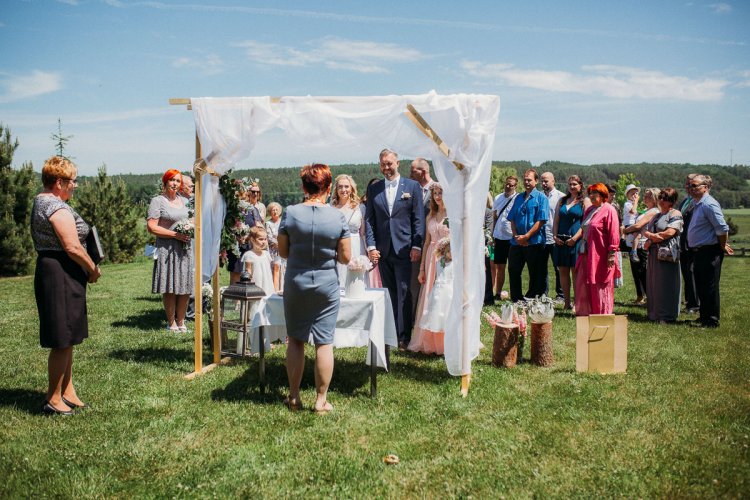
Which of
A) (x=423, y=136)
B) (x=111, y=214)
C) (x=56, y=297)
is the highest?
(x=423, y=136)

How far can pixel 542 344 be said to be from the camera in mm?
6219

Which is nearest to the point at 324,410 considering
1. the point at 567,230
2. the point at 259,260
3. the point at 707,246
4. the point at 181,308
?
the point at 259,260

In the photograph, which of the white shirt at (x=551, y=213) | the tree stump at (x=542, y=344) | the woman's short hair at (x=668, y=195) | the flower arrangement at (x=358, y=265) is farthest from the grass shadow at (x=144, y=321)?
the woman's short hair at (x=668, y=195)

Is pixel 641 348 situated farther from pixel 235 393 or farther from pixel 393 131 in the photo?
pixel 235 393

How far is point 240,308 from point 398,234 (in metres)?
2.01

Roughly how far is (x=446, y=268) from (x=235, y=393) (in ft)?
8.75

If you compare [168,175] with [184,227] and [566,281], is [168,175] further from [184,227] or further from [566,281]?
[566,281]

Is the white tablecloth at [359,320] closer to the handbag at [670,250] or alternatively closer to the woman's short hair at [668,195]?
the handbag at [670,250]

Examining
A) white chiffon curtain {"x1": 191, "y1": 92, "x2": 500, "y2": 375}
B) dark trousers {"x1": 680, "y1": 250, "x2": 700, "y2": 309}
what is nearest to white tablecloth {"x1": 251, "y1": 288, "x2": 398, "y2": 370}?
white chiffon curtain {"x1": 191, "y1": 92, "x2": 500, "y2": 375}

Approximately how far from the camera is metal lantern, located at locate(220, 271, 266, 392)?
5.99 m

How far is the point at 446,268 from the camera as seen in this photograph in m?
6.54

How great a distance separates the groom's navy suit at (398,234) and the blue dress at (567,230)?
11.2 feet

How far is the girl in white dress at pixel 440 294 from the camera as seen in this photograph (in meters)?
6.47

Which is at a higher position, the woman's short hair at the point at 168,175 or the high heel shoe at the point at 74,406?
the woman's short hair at the point at 168,175
